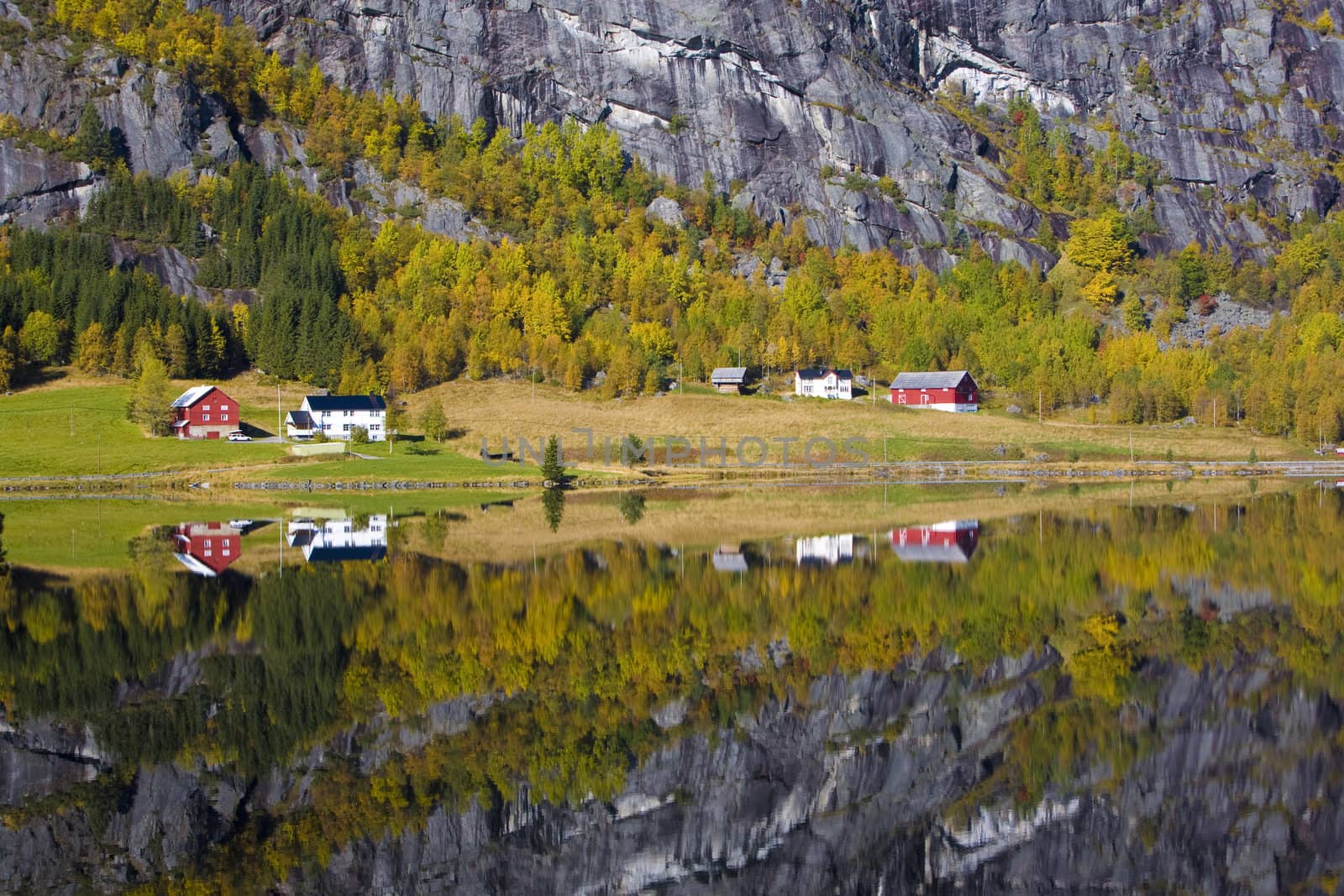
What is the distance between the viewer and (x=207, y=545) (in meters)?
46.6

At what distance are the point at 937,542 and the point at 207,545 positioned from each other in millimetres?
25268

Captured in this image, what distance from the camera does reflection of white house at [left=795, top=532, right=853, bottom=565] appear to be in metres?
42.6

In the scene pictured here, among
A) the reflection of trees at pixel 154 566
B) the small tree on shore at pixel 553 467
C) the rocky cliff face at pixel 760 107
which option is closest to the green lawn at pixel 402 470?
the small tree on shore at pixel 553 467

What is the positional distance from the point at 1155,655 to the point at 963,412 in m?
82.4

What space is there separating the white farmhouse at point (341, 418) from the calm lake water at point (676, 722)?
49472 mm

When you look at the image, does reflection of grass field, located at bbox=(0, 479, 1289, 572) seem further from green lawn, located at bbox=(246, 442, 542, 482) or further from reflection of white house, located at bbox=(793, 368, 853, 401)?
reflection of white house, located at bbox=(793, 368, 853, 401)

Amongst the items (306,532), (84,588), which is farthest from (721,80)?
(84,588)

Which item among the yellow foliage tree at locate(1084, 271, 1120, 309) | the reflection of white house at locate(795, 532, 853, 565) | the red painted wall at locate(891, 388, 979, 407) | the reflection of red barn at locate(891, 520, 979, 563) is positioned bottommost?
the reflection of white house at locate(795, 532, 853, 565)

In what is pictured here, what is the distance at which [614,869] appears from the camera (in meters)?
18.2

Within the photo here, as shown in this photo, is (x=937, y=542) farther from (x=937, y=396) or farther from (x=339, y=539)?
(x=937, y=396)

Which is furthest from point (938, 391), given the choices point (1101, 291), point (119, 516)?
point (119, 516)

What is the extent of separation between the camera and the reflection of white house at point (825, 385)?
11356 centimetres

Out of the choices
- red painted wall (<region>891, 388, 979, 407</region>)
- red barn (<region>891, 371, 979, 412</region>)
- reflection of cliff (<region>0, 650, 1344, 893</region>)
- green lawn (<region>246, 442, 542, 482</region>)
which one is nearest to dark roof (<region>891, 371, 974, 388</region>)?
red barn (<region>891, 371, 979, 412</region>)

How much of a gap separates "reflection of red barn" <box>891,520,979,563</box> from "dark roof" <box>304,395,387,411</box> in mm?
50770
